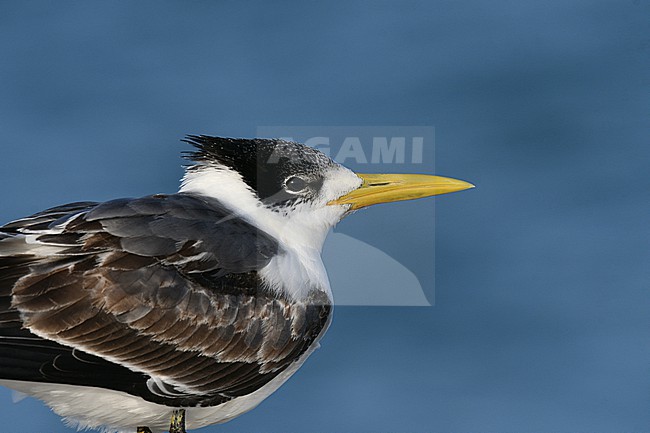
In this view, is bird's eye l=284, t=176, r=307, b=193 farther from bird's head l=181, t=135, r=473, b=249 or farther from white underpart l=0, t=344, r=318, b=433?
A: white underpart l=0, t=344, r=318, b=433

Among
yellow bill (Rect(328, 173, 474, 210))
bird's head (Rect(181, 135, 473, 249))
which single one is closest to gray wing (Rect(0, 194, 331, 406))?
bird's head (Rect(181, 135, 473, 249))

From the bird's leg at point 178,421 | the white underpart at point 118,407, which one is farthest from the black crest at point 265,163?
the bird's leg at point 178,421

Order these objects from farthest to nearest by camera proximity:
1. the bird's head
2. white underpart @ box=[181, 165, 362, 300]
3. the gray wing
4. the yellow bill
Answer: the yellow bill, the bird's head, white underpart @ box=[181, 165, 362, 300], the gray wing

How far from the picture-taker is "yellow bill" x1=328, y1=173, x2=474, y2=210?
318 inches

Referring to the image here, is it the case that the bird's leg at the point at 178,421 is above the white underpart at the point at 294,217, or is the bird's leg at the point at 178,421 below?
below

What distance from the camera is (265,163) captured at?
786 centimetres

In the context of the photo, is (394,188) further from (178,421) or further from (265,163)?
(178,421)

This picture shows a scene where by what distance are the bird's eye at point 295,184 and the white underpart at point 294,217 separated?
0.38 feet

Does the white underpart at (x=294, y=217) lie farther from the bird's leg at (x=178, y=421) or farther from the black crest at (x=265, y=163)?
the bird's leg at (x=178, y=421)

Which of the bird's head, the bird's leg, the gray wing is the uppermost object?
the bird's head

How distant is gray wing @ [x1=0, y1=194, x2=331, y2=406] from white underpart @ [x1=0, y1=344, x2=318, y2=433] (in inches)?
5.3

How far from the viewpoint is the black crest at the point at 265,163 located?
25.8 ft

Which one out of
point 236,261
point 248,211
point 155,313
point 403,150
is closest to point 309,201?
point 248,211

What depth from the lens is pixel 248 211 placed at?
7.79 meters
